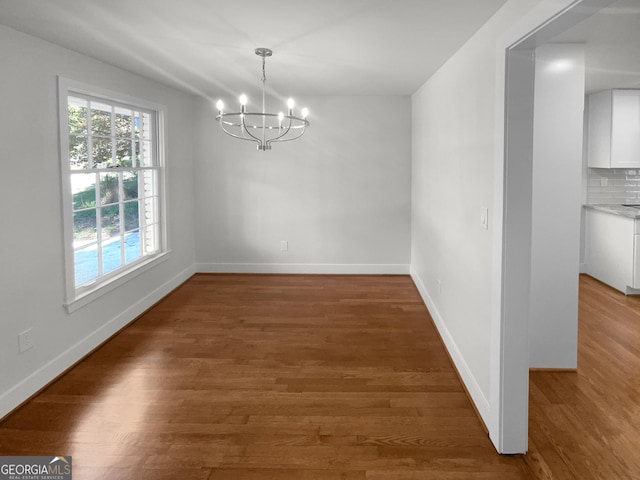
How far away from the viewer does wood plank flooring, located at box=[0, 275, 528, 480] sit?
2.45 meters

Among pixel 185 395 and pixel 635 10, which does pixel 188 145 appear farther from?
pixel 635 10

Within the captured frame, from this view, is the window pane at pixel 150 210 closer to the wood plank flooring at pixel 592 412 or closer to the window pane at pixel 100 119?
the window pane at pixel 100 119

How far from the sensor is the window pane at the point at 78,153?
3.81 meters

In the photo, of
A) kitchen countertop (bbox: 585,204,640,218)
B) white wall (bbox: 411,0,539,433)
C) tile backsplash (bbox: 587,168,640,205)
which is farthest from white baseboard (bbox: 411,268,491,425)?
tile backsplash (bbox: 587,168,640,205)

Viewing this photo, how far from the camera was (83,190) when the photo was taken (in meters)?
3.95

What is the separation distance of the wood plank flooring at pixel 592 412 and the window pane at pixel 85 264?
3.35 m

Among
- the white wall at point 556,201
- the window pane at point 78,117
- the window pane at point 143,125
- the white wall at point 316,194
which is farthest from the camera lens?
the white wall at point 316,194

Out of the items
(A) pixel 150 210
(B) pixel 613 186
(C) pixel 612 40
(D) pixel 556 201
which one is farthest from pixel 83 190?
(B) pixel 613 186

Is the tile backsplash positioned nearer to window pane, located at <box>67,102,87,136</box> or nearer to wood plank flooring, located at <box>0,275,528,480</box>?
wood plank flooring, located at <box>0,275,528,480</box>

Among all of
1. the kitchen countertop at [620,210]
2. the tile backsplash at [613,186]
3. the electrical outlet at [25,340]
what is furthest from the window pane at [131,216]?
the tile backsplash at [613,186]

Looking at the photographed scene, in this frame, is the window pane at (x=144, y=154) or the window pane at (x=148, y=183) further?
the window pane at (x=148, y=183)

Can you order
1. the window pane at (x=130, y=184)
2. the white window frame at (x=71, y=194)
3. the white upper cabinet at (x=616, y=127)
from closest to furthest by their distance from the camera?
the white window frame at (x=71, y=194), the window pane at (x=130, y=184), the white upper cabinet at (x=616, y=127)

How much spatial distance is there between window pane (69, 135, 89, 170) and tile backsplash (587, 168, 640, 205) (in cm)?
576

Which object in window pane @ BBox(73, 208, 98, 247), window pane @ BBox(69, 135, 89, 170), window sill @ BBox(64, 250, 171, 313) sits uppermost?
window pane @ BBox(69, 135, 89, 170)
